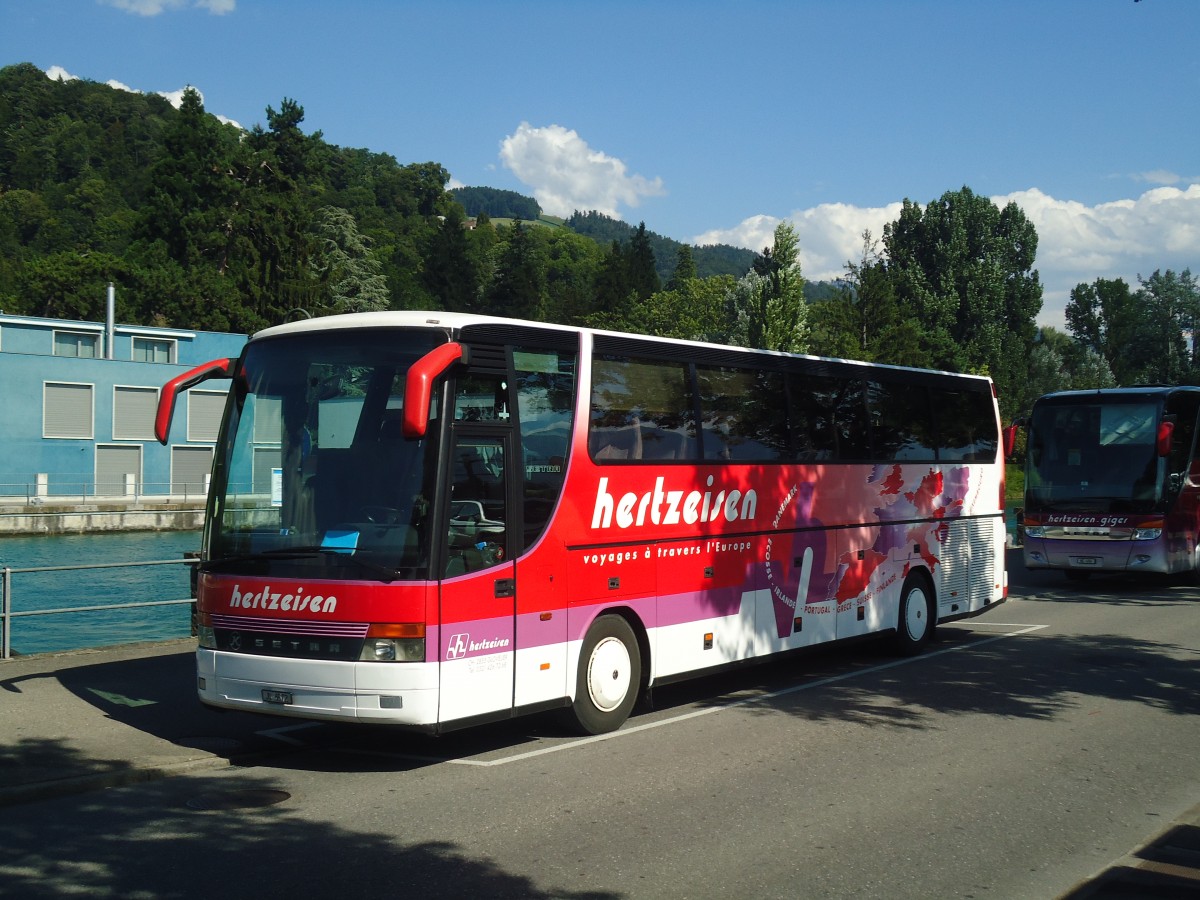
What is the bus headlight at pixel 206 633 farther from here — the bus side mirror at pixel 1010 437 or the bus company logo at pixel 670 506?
the bus side mirror at pixel 1010 437

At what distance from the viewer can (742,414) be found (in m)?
12.2

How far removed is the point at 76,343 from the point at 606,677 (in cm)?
6647

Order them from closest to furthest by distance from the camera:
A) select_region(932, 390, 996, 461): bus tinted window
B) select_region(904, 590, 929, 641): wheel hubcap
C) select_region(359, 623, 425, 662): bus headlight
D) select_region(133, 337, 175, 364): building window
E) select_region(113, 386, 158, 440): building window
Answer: select_region(359, 623, 425, 662): bus headlight, select_region(904, 590, 929, 641): wheel hubcap, select_region(932, 390, 996, 461): bus tinted window, select_region(113, 386, 158, 440): building window, select_region(133, 337, 175, 364): building window

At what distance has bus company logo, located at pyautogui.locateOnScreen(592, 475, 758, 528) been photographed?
406 inches

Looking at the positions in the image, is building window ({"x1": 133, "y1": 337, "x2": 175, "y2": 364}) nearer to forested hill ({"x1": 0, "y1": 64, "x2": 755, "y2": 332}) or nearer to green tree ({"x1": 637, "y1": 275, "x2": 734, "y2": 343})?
forested hill ({"x1": 0, "y1": 64, "x2": 755, "y2": 332})

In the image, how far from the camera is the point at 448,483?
8.84m

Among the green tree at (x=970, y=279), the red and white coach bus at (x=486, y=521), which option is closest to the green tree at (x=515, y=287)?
the green tree at (x=970, y=279)

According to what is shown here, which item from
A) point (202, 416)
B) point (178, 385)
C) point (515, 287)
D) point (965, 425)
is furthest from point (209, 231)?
point (178, 385)

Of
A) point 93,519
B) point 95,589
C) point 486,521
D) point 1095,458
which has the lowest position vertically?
point 95,589

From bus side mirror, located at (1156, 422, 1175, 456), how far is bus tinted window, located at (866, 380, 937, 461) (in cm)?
882

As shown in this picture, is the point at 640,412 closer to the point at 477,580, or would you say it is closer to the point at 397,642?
the point at 477,580

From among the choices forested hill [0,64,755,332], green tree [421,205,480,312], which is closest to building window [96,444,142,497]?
forested hill [0,64,755,332]

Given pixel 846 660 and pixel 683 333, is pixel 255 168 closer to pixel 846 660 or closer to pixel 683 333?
pixel 683 333

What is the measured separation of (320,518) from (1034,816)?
526cm
